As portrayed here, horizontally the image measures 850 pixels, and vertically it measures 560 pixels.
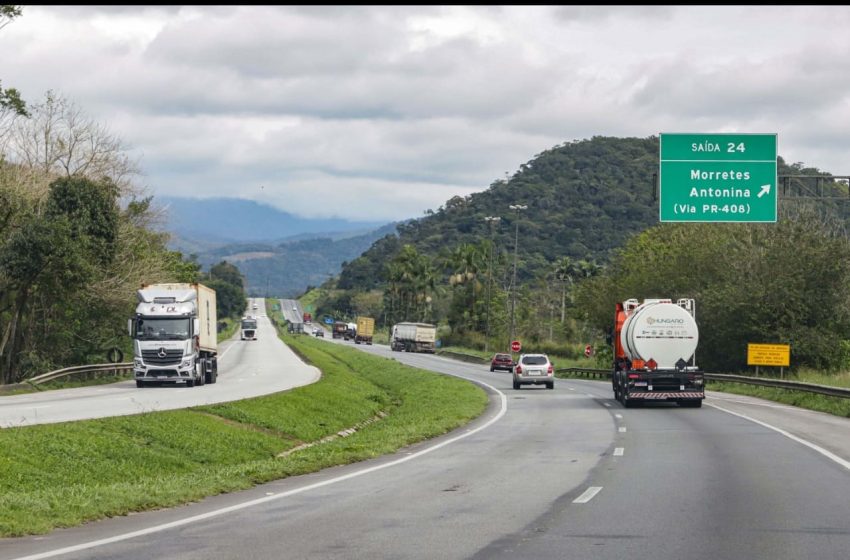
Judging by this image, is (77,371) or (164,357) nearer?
(164,357)

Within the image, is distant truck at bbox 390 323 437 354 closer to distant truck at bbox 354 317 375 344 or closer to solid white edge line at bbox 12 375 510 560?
distant truck at bbox 354 317 375 344

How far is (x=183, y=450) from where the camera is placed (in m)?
23.6

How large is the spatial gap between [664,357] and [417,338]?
83.4 m

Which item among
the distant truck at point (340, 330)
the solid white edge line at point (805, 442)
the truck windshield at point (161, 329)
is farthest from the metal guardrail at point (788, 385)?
the distant truck at point (340, 330)

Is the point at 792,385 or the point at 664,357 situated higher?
the point at 664,357

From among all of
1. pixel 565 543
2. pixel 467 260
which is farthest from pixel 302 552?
pixel 467 260

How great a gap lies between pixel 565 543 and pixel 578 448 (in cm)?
1162

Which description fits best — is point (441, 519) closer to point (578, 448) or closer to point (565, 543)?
point (565, 543)

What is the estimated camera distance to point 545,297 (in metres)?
125

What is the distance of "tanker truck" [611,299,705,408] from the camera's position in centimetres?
3572

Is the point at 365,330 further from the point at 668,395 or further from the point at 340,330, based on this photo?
the point at 668,395

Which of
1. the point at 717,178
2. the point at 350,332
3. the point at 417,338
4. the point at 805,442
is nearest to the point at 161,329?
the point at 717,178

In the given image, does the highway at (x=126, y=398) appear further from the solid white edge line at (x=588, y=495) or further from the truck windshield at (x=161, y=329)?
the solid white edge line at (x=588, y=495)

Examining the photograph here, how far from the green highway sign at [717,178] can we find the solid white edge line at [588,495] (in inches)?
930
